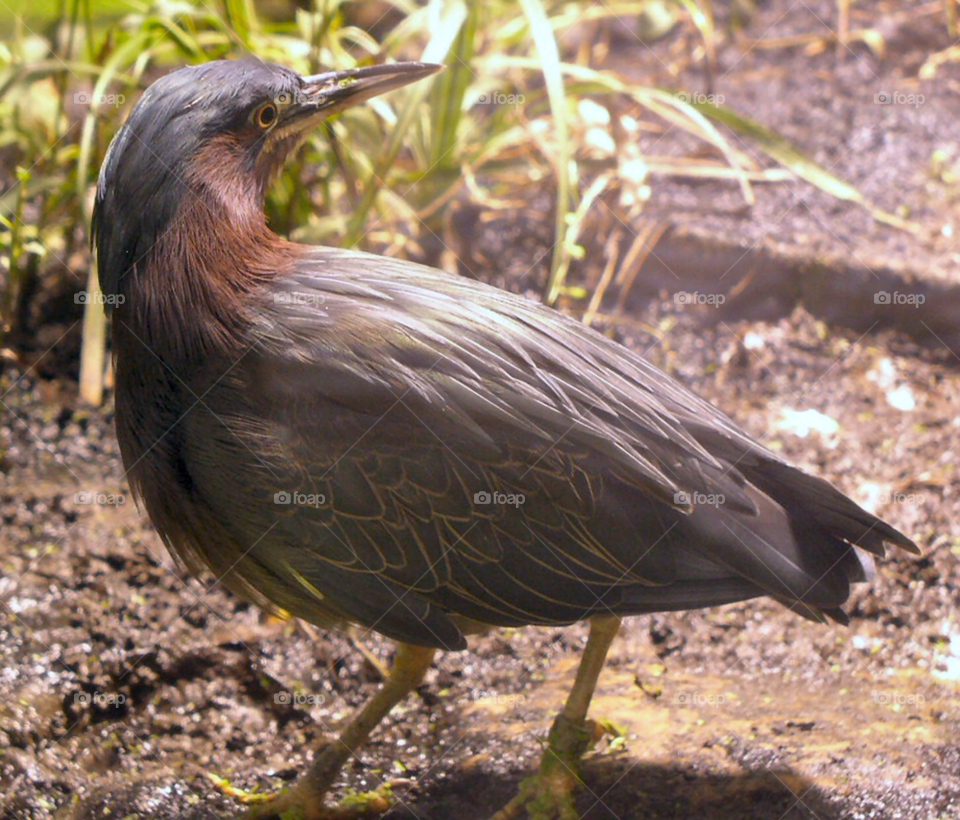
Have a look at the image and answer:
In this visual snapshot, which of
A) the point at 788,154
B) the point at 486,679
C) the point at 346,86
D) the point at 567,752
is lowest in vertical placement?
the point at 486,679

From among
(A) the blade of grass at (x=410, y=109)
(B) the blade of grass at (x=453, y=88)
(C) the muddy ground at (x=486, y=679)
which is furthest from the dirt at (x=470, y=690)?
(B) the blade of grass at (x=453, y=88)

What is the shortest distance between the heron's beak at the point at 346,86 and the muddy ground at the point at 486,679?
1529 mm

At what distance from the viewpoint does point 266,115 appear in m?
3.15

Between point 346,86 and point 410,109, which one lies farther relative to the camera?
point 410,109

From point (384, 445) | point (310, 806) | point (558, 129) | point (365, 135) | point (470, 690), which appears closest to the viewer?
point (384, 445)

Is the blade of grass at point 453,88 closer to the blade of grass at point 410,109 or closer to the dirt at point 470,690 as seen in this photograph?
the blade of grass at point 410,109

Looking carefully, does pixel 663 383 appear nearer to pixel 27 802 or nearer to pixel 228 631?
pixel 228 631

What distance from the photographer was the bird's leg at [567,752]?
3205 mm

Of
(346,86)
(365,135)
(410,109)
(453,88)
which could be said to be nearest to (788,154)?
(453,88)

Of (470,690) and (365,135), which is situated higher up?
(365,135)

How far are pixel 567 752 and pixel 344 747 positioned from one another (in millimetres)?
684

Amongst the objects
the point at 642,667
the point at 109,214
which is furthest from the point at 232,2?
the point at 642,667

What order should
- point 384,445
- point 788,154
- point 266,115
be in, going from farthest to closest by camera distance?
point 788,154 → point 266,115 → point 384,445

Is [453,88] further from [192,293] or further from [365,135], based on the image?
[192,293]
